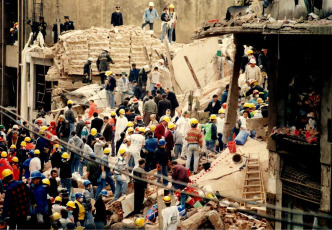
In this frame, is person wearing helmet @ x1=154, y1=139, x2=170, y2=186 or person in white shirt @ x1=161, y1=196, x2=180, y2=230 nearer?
person in white shirt @ x1=161, y1=196, x2=180, y2=230

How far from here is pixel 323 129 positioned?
1864 centimetres

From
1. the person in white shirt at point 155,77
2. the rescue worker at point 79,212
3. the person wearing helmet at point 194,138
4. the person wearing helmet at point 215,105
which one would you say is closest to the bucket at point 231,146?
the person wearing helmet at point 194,138

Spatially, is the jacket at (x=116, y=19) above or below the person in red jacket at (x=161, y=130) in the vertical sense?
above

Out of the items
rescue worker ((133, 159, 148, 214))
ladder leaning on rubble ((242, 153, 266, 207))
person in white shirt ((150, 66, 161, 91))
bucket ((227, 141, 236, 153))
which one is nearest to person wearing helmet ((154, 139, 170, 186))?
rescue worker ((133, 159, 148, 214))

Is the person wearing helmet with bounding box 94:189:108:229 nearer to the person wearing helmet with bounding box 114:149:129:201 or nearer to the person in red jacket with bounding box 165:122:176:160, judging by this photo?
the person wearing helmet with bounding box 114:149:129:201

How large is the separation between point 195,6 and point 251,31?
27.8 meters

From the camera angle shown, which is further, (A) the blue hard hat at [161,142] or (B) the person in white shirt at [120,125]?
(B) the person in white shirt at [120,125]

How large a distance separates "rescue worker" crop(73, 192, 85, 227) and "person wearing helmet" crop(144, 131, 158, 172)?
3249mm

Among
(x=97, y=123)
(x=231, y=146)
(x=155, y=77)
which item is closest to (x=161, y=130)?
(x=231, y=146)

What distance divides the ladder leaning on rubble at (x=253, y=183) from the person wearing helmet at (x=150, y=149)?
271 centimetres

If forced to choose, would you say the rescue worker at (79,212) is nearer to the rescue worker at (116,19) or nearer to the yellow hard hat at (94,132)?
the yellow hard hat at (94,132)

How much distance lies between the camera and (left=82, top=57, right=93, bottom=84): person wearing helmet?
36.2 meters

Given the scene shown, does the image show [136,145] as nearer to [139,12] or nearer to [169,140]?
[169,140]

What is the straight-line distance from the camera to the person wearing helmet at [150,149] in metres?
24.8
